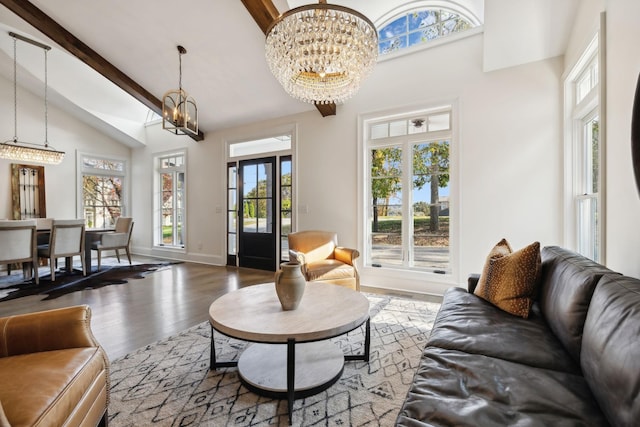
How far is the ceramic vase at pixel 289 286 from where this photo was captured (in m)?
1.91

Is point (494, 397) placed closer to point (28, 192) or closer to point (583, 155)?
point (583, 155)

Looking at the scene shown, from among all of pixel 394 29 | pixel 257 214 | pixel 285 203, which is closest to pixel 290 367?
pixel 285 203

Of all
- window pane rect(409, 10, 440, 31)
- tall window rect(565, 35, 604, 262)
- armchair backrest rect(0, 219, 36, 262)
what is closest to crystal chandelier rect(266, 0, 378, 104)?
tall window rect(565, 35, 604, 262)

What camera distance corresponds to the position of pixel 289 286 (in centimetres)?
191

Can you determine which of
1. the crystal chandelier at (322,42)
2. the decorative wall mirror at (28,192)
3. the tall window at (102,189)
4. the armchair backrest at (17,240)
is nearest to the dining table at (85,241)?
the armchair backrest at (17,240)

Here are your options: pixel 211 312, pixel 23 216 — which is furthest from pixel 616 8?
pixel 23 216

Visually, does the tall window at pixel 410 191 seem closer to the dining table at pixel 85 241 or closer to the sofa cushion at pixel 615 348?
the sofa cushion at pixel 615 348

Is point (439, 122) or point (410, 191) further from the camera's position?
point (410, 191)

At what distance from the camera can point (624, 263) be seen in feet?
6.10

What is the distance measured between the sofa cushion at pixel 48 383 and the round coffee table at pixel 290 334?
58cm

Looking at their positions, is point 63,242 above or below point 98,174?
below

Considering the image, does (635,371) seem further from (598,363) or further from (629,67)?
(629,67)

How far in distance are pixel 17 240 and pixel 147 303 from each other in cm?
245

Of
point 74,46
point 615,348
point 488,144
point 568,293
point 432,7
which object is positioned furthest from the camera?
point 74,46
